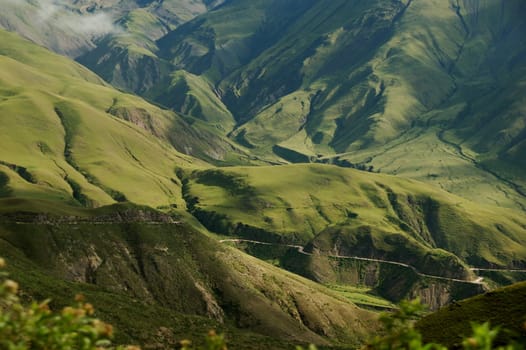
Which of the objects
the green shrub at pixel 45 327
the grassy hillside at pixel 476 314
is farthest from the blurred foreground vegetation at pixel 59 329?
the grassy hillside at pixel 476 314

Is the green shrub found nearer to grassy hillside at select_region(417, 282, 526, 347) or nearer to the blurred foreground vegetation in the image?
the blurred foreground vegetation

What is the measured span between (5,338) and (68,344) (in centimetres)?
221

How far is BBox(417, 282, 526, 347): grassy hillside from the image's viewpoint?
464 feet

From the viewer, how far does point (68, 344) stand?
24172 millimetres

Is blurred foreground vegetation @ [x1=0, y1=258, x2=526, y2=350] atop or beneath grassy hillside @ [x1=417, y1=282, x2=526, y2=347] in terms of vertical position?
atop

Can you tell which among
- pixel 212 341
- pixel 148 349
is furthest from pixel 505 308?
pixel 212 341

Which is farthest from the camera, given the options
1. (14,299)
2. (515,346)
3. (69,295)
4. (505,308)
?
(69,295)

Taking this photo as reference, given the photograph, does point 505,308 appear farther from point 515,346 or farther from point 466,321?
point 515,346

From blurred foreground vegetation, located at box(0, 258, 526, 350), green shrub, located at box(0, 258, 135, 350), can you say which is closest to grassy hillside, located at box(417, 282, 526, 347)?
blurred foreground vegetation, located at box(0, 258, 526, 350)

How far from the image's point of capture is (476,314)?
149 metres

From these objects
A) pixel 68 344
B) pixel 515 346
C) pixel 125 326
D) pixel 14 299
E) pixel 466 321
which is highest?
pixel 515 346

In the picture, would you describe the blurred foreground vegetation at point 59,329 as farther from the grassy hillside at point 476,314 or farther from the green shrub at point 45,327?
the grassy hillside at point 476,314

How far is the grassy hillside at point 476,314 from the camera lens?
464 ft

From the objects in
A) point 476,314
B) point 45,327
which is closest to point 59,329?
point 45,327
